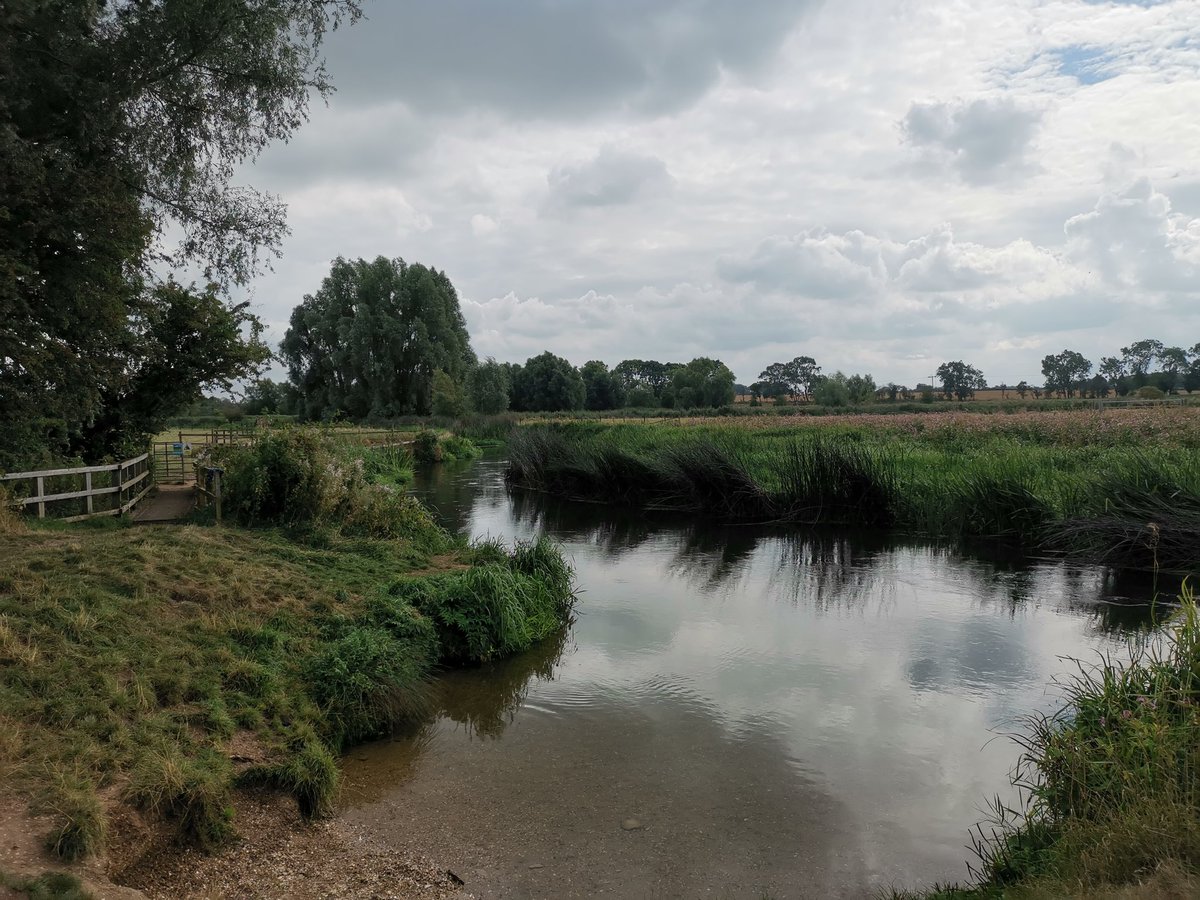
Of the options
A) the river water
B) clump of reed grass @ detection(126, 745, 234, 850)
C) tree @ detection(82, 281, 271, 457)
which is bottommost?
the river water

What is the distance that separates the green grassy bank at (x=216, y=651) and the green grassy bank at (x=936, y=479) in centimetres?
966

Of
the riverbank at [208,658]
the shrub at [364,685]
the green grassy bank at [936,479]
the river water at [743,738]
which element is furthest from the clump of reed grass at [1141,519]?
the shrub at [364,685]

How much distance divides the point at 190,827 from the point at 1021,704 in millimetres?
7670

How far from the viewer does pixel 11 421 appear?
11.1 m

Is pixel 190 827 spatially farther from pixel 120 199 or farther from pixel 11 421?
pixel 11 421

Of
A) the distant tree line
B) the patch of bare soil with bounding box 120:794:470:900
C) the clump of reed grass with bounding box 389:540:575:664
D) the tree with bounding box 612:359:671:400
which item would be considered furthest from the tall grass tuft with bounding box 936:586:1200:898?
the tree with bounding box 612:359:671:400

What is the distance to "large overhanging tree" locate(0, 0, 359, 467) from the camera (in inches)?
339

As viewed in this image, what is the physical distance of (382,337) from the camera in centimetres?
6031

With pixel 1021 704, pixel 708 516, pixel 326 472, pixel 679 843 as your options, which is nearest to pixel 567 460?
pixel 708 516

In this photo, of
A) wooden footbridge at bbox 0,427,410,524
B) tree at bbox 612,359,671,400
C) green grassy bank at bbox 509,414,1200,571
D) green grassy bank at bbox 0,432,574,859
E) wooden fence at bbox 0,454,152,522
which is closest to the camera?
green grassy bank at bbox 0,432,574,859

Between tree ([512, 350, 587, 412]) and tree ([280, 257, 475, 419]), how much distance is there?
2374 cm

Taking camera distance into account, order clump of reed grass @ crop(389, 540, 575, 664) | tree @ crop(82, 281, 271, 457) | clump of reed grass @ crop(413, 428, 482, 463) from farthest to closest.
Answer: clump of reed grass @ crop(413, 428, 482, 463)
tree @ crop(82, 281, 271, 457)
clump of reed grass @ crop(389, 540, 575, 664)

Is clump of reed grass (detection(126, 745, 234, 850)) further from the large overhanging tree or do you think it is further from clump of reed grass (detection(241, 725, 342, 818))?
the large overhanging tree

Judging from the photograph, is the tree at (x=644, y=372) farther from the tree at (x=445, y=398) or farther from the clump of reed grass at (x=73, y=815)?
the clump of reed grass at (x=73, y=815)
